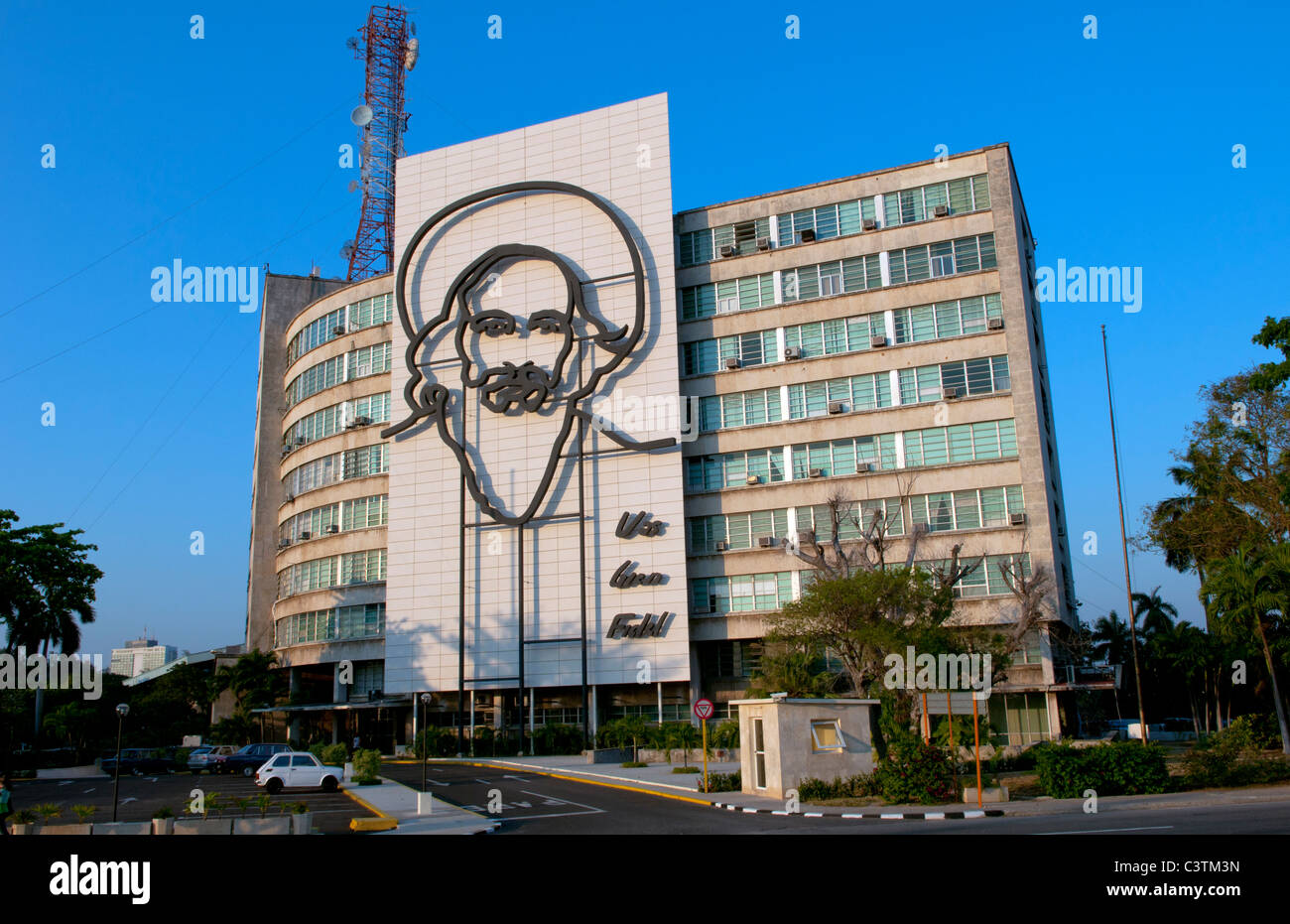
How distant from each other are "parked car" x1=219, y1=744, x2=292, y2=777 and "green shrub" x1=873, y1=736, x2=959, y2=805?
2892 cm

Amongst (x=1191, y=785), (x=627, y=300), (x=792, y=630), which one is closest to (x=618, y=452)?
(x=627, y=300)

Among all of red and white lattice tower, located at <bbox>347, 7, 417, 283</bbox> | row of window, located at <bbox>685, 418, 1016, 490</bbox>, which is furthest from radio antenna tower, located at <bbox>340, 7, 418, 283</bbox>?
row of window, located at <bbox>685, 418, 1016, 490</bbox>

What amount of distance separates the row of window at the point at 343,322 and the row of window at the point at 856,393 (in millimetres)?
21088

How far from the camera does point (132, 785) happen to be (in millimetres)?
40469

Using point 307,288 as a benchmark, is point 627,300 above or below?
below

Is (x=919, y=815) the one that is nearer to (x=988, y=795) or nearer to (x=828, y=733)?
(x=988, y=795)

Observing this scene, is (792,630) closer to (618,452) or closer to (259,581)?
(618,452)

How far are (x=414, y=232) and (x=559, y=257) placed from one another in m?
9.79

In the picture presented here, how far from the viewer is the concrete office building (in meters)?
47.2

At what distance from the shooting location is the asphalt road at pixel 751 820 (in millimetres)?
16609

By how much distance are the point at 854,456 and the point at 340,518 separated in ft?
101

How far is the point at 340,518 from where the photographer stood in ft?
195

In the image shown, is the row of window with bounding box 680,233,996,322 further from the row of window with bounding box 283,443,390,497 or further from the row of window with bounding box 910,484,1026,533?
the row of window with bounding box 283,443,390,497
